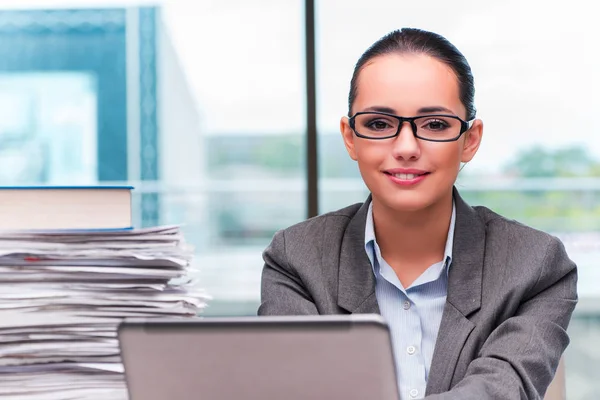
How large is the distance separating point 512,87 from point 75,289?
2205 mm

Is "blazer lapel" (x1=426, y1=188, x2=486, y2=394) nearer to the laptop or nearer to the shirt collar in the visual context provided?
the shirt collar

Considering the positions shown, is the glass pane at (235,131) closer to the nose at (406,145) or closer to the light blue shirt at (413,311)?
the light blue shirt at (413,311)

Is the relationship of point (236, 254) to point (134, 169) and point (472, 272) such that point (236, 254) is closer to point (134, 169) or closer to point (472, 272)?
point (134, 169)

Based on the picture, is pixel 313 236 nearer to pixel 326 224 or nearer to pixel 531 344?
pixel 326 224

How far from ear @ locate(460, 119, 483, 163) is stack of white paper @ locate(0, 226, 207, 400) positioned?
0.54 metres

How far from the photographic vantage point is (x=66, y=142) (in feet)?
10.7

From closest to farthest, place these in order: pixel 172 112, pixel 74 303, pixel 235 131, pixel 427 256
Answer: pixel 74 303 < pixel 427 256 < pixel 235 131 < pixel 172 112

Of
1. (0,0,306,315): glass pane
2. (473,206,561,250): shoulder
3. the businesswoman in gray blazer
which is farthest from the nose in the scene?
(0,0,306,315): glass pane

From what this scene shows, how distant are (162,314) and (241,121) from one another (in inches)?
90.5

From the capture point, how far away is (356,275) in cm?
125

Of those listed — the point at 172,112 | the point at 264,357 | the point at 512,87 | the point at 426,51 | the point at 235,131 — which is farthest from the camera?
the point at 172,112

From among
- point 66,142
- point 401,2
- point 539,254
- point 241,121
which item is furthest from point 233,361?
point 66,142

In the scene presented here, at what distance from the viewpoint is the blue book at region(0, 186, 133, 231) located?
3.18ft

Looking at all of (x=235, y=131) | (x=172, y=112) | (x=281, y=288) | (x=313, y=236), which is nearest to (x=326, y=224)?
(x=313, y=236)
